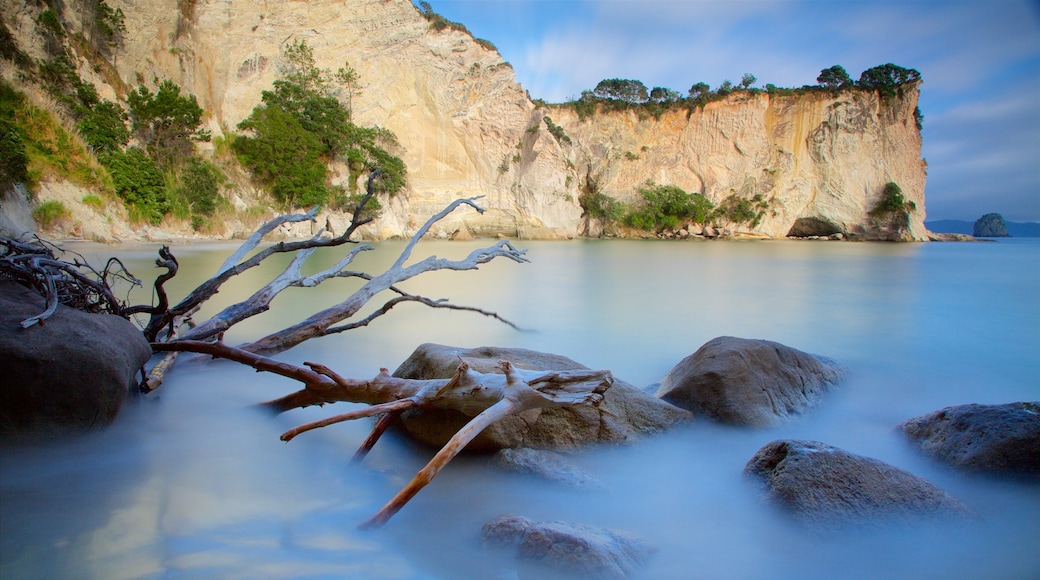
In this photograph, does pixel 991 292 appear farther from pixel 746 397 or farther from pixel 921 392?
pixel 746 397

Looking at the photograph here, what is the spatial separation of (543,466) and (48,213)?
54.8 feet

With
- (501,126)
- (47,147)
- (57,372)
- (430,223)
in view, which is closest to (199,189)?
(47,147)

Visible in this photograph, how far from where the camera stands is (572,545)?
1643 mm

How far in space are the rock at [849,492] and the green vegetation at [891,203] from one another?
142 feet

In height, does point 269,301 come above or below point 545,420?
above

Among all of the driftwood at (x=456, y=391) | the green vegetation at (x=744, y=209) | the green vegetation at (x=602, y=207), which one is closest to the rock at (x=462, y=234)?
the green vegetation at (x=602, y=207)

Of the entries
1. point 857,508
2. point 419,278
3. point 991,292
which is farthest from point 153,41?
point 991,292

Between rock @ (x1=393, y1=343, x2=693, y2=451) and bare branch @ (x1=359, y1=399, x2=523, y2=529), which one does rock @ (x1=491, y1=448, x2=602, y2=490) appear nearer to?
rock @ (x1=393, y1=343, x2=693, y2=451)

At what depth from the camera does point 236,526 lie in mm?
1889

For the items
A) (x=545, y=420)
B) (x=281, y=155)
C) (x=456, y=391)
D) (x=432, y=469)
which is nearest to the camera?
(x=432, y=469)

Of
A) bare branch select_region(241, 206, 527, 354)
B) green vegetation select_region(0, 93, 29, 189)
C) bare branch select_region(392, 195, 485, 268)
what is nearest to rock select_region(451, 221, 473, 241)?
green vegetation select_region(0, 93, 29, 189)

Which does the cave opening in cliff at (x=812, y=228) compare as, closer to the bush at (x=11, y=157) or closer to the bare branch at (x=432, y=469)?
the bush at (x=11, y=157)

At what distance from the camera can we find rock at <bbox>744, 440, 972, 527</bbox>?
76.5 inches

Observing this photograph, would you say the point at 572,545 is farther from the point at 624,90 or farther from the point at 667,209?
the point at 624,90
